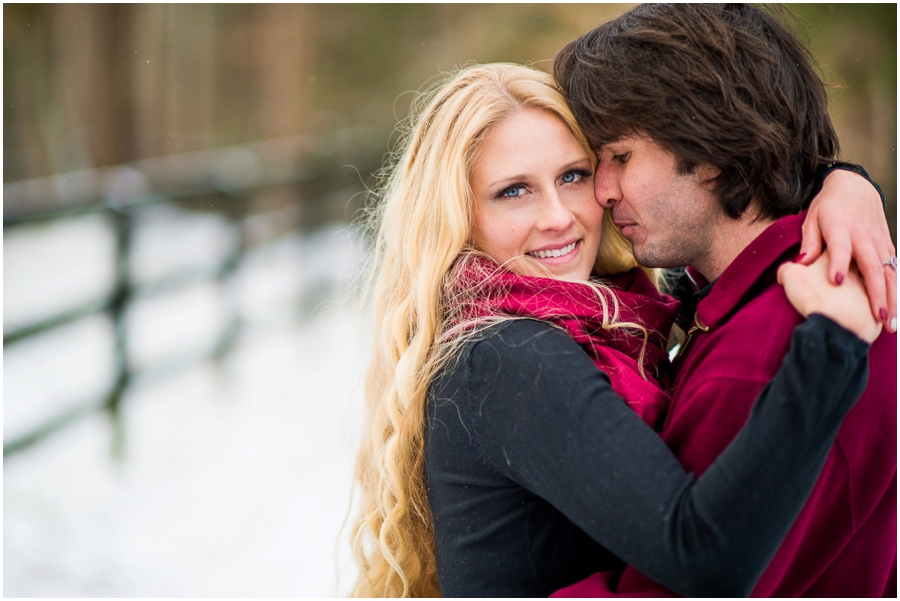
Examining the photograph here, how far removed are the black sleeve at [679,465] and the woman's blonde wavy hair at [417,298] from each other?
0.42 metres

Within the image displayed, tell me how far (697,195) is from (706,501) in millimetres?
897

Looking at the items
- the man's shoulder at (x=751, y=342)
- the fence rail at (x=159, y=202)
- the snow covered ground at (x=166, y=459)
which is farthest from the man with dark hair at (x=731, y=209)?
the fence rail at (x=159, y=202)

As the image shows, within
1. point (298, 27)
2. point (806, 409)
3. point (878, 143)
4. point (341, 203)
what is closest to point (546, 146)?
point (806, 409)

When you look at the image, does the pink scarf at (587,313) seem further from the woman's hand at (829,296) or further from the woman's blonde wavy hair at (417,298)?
the woman's hand at (829,296)

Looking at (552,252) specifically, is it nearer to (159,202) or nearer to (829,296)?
(829,296)

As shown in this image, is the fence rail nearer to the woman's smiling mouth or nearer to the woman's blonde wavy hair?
the woman's blonde wavy hair

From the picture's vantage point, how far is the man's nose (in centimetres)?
228

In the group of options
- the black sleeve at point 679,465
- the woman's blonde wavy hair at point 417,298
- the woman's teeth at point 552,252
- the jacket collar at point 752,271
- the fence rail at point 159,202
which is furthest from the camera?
the fence rail at point 159,202

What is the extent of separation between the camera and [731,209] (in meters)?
2.07

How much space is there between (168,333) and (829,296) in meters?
5.67

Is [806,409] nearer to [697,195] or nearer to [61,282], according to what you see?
[697,195]

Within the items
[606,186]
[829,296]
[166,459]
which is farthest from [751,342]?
[166,459]

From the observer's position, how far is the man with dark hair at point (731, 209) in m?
1.71

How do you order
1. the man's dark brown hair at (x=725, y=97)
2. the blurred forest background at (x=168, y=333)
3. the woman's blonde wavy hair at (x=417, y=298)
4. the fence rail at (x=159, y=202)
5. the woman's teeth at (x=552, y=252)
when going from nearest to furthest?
the man's dark brown hair at (x=725, y=97)
the woman's blonde wavy hair at (x=417, y=298)
the woman's teeth at (x=552, y=252)
the blurred forest background at (x=168, y=333)
the fence rail at (x=159, y=202)
